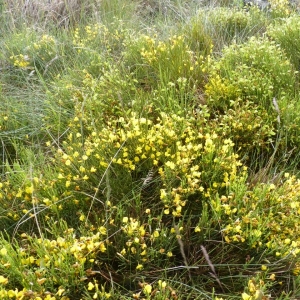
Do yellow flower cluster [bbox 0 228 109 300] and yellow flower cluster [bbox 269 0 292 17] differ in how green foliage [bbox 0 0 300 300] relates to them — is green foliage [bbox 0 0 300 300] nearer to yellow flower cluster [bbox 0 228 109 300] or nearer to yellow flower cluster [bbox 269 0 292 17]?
yellow flower cluster [bbox 0 228 109 300]

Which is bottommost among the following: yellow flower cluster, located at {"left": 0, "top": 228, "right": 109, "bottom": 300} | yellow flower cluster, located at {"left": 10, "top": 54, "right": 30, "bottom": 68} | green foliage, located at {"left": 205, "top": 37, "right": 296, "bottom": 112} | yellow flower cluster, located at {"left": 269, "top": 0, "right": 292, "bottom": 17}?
yellow flower cluster, located at {"left": 0, "top": 228, "right": 109, "bottom": 300}

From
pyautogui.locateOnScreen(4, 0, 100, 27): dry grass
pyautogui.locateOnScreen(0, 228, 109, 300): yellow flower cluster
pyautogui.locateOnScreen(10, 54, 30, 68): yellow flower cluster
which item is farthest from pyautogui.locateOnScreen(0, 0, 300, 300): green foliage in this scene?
pyautogui.locateOnScreen(4, 0, 100, 27): dry grass

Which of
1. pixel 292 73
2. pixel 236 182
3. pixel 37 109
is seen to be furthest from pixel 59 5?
pixel 236 182

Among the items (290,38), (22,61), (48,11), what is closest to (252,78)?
(290,38)

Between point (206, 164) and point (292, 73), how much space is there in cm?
125

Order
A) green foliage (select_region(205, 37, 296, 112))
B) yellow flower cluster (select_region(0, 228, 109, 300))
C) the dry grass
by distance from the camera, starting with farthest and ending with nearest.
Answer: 1. the dry grass
2. green foliage (select_region(205, 37, 296, 112))
3. yellow flower cluster (select_region(0, 228, 109, 300))

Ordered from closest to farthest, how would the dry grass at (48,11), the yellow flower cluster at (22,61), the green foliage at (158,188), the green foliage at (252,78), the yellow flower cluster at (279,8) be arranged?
the green foliage at (158,188)
the green foliage at (252,78)
the yellow flower cluster at (22,61)
the yellow flower cluster at (279,8)
the dry grass at (48,11)

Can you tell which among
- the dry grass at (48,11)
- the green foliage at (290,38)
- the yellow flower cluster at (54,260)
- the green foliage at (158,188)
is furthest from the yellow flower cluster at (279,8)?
the yellow flower cluster at (54,260)

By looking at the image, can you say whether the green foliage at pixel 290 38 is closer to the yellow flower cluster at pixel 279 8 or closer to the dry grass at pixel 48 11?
the yellow flower cluster at pixel 279 8

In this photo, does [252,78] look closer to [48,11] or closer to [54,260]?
[54,260]

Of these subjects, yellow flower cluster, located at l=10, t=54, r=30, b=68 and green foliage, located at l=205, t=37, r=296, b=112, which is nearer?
green foliage, located at l=205, t=37, r=296, b=112

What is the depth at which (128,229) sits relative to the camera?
1.52 metres

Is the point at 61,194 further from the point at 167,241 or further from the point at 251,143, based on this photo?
the point at 251,143

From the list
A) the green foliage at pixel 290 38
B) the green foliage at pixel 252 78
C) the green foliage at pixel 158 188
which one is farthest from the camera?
the green foliage at pixel 290 38
